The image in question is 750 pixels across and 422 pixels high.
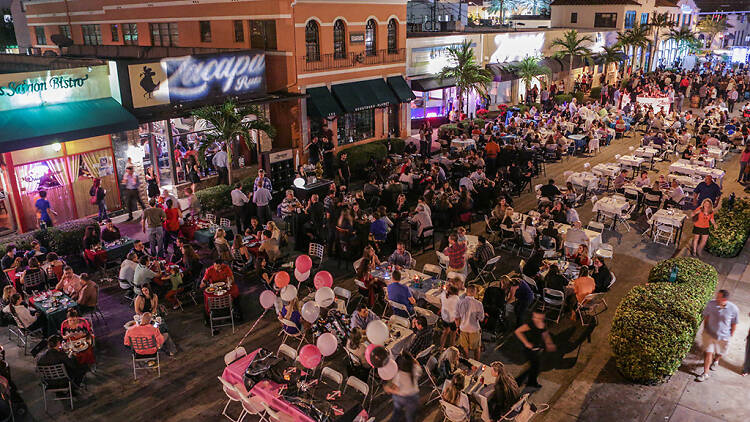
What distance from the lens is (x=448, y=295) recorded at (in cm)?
1004

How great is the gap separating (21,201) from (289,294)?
397 inches

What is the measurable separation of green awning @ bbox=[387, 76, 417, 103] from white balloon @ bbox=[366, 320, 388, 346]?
59.5 ft

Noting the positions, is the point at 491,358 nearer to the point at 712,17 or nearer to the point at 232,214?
the point at 232,214

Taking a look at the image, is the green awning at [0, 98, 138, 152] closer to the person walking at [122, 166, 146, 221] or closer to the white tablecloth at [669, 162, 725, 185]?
the person walking at [122, 166, 146, 221]

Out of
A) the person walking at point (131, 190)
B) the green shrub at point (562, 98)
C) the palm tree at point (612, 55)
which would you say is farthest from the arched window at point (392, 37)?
the palm tree at point (612, 55)

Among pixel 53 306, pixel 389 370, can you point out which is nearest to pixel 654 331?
pixel 389 370

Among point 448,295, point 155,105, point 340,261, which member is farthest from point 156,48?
point 448,295

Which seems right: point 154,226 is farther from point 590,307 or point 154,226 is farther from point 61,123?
point 590,307

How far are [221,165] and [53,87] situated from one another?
5479mm

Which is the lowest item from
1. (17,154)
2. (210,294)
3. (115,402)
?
(115,402)

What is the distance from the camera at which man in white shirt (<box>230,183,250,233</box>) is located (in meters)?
15.6

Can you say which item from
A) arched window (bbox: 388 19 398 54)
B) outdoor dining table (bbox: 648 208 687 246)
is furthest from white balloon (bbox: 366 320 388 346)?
arched window (bbox: 388 19 398 54)

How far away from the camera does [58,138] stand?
1514 centimetres

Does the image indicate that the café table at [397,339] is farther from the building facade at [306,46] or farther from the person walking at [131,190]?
the building facade at [306,46]
